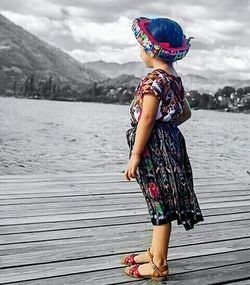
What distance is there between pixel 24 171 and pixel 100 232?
13.5 m

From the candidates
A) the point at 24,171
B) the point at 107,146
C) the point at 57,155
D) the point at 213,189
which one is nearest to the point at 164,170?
the point at 213,189

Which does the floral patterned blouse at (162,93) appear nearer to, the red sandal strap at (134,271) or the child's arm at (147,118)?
the child's arm at (147,118)

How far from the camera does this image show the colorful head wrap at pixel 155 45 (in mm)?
2662

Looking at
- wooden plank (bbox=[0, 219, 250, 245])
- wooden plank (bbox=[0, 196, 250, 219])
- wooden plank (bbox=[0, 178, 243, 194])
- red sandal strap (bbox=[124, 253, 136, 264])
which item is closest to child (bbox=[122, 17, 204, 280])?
red sandal strap (bbox=[124, 253, 136, 264])

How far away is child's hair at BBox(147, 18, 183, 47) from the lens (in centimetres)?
266

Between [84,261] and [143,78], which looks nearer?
[143,78]

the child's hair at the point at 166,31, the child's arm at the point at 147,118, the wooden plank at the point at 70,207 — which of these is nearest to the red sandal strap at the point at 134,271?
the child's arm at the point at 147,118

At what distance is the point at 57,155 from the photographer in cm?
2216

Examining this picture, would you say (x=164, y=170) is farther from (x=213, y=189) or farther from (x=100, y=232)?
(x=213, y=189)

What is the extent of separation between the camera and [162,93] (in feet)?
8.70

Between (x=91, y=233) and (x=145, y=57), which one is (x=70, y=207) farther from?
(x=145, y=57)

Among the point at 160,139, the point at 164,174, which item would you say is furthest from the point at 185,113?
the point at 164,174

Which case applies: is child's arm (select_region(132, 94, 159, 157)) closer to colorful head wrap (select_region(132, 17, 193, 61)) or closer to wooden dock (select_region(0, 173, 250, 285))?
colorful head wrap (select_region(132, 17, 193, 61))

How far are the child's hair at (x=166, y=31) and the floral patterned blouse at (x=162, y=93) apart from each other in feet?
0.54
